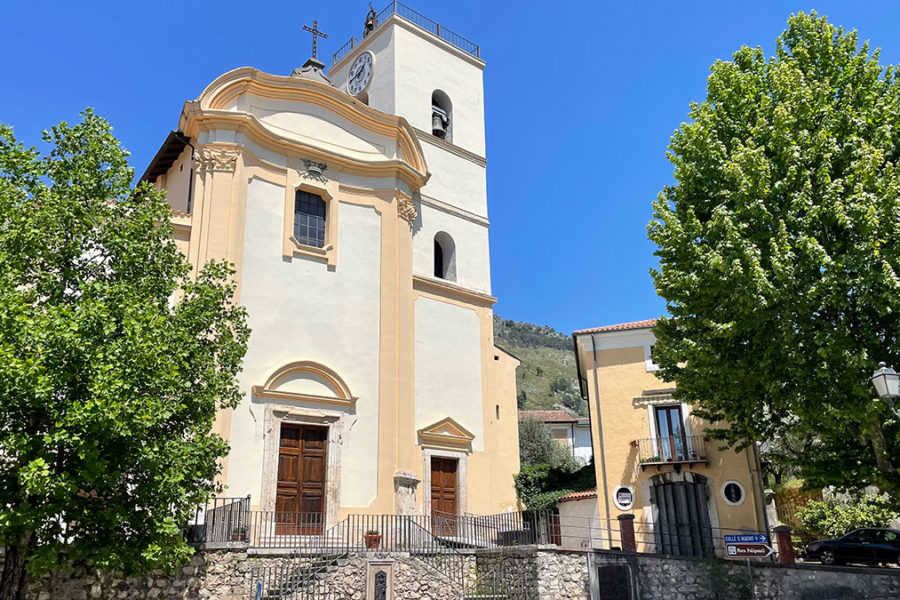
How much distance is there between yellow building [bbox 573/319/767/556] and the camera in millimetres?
20344

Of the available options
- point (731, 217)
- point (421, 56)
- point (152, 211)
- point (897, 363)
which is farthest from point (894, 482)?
point (421, 56)

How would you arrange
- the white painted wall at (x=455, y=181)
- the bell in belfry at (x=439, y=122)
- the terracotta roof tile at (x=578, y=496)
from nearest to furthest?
1. the terracotta roof tile at (x=578, y=496)
2. the white painted wall at (x=455, y=181)
3. the bell in belfry at (x=439, y=122)

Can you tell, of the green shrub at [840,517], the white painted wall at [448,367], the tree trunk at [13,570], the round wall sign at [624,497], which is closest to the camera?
the tree trunk at [13,570]

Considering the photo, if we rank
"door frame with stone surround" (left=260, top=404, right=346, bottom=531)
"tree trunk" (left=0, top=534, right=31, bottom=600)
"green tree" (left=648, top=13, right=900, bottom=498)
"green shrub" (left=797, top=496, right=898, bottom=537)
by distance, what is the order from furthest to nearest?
"green shrub" (left=797, top=496, right=898, bottom=537)
"door frame with stone surround" (left=260, top=404, right=346, bottom=531)
"green tree" (left=648, top=13, right=900, bottom=498)
"tree trunk" (left=0, top=534, right=31, bottom=600)

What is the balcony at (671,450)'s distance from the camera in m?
20.9

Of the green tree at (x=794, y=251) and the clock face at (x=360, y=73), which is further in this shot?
the clock face at (x=360, y=73)

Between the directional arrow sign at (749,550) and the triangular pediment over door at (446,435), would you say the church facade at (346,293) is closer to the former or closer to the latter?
the triangular pediment over door at (446,435)

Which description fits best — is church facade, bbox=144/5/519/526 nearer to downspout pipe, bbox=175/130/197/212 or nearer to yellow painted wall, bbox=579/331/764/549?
downspout pipe, bbox=175/130/197/212

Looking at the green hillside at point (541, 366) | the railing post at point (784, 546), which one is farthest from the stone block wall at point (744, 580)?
the green hillside at point (541, 366)

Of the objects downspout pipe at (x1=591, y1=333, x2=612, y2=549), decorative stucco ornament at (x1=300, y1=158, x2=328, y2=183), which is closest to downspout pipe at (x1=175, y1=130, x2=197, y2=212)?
decorative stucco ornament at (x1=300, y1=158, x2=328, y2=183)

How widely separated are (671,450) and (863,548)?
5.53 metres

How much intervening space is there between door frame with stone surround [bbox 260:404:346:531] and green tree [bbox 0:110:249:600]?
4944 mm

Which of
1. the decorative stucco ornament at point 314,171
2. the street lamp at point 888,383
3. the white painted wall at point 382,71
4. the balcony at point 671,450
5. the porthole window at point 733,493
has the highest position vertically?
the white painted wall at point 382,71

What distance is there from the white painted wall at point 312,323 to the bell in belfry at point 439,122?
6.17 meters
